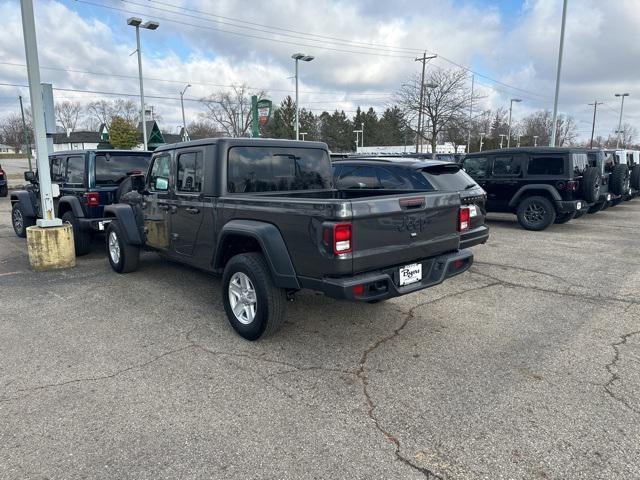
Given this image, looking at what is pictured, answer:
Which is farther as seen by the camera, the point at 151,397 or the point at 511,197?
the point at 511,197

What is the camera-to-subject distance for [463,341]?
A: 14.3 ft

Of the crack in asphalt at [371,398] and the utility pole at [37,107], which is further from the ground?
the utility pole at [37,107]

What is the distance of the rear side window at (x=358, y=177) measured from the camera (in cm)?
780

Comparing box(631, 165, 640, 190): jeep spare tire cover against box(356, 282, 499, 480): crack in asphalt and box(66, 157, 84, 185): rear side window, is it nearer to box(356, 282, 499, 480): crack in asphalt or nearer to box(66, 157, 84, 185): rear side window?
box(356, 282, 499, 480): crack in asphalt

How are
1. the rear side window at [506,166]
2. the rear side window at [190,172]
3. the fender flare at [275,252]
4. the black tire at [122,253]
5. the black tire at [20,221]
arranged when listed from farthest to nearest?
1. the rear side window at [506,166]
2. the black tire at [20,221]
3. the black tire at [122,253]
4. the rear side window at [190,172]
5. the fender flare at [275,252]

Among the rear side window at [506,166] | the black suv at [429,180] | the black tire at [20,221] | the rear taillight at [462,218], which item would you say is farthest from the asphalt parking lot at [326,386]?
the rear side window at [506,166]

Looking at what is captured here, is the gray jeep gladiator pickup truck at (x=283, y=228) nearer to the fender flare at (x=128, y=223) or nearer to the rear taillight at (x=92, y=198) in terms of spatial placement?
the fender flare at (x=128, y=223)

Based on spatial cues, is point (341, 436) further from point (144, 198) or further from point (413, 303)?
point (144, 198)

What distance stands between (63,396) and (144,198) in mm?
3382

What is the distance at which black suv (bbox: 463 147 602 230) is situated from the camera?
1048 cm

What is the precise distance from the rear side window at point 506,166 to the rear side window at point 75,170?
9366 mm

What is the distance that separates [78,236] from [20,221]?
323 centimetres

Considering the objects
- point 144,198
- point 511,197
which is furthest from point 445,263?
point 511,197

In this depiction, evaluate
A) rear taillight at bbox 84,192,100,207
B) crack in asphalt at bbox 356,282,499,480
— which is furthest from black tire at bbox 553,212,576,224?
rear taillight at bbox 84,192,100,207
